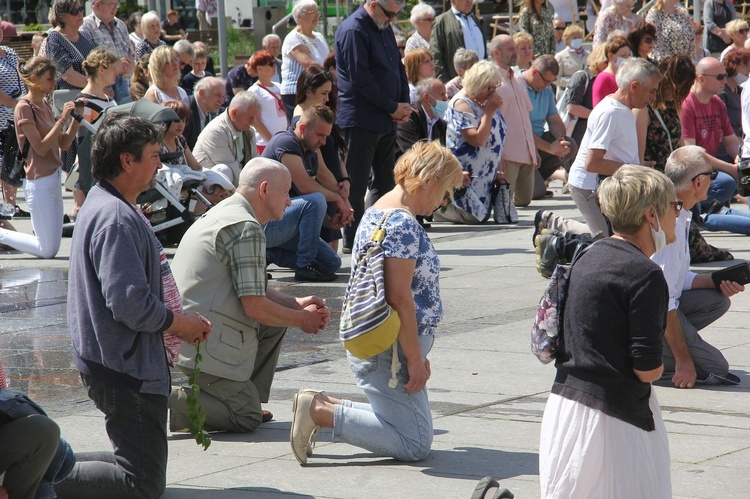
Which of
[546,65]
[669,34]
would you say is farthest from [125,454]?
[669,34]

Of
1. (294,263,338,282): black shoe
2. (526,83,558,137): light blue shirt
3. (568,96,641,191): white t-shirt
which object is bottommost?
(294,263,338,282): black shoe

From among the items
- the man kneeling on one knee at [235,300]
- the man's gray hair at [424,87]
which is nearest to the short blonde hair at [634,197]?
the man kneeling on one knee at [235,300]

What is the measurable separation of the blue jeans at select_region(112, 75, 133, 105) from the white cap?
2822mm

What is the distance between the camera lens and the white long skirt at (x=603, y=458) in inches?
159

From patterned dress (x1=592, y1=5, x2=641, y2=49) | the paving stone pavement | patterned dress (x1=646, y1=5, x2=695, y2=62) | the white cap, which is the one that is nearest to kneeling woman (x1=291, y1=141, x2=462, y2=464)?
the paving stone pavement

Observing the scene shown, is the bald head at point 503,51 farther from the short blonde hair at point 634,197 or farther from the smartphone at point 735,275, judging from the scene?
the short blonde hair at point 634,197

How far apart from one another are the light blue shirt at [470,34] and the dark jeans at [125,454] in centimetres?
1167

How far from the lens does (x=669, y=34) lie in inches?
610

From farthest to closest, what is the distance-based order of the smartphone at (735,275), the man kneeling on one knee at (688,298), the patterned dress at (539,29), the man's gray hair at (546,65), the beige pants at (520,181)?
the patterned dress at (539,29), the man's gray hair at (546,65), the beige pants at (520,181), the smartphone at (735,275), the man kneeling on one knee at (688,298)

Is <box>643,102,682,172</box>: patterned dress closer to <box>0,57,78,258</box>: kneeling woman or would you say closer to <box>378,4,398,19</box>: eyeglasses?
<box>378,4,398,19</box>: eyeglasses

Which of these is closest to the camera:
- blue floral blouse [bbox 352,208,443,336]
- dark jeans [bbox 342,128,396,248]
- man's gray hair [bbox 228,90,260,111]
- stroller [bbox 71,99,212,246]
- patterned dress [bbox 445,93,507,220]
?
blue floral blouse [bbox 352,208,443,336]

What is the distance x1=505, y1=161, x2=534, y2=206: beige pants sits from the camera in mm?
13806

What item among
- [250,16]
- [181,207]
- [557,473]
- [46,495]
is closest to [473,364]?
[557,473]

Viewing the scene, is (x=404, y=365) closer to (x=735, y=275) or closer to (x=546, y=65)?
(x=735, y=275)
